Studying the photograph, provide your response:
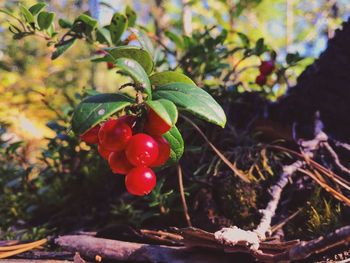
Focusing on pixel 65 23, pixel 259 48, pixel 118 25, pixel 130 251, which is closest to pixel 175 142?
pixel 130 251

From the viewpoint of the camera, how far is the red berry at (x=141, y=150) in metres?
0.91

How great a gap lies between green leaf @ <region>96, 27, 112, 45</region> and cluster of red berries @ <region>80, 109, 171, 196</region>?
608 mm

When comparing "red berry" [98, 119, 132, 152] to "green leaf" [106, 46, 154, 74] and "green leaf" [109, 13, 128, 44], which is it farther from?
"green leaf" [109, 13, 128, 44]

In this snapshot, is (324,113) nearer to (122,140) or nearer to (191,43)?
(191,43)

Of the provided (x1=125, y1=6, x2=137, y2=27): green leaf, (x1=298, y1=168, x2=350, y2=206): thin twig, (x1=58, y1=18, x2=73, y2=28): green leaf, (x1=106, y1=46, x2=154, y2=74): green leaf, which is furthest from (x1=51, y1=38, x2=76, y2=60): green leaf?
(x1=298, y1=168, x2=350, y2=206): thin twig

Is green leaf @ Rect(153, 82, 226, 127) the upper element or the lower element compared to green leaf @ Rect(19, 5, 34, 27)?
lower

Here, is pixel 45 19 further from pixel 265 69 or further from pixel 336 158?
pixel 336 158

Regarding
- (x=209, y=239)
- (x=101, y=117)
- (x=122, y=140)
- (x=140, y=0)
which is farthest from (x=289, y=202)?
(x=140, y=0)

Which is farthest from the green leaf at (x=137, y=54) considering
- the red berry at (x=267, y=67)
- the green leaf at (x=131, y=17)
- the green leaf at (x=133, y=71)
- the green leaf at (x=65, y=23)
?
the red berry at (x=267, y=67)

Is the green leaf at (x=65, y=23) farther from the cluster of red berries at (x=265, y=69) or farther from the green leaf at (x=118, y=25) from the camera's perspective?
the cluster of red berries at (x=265, y=69)

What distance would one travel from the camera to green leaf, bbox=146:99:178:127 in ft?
2.77

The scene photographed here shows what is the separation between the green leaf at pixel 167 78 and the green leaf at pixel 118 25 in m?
0.55

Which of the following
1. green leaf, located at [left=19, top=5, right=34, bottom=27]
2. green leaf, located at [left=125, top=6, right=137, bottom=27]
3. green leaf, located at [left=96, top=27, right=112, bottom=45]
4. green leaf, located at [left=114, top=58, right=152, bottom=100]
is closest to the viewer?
A: green leaf, located at [left=114, top=58, right=152, bottom=100]

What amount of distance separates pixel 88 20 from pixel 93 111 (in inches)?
26.9
